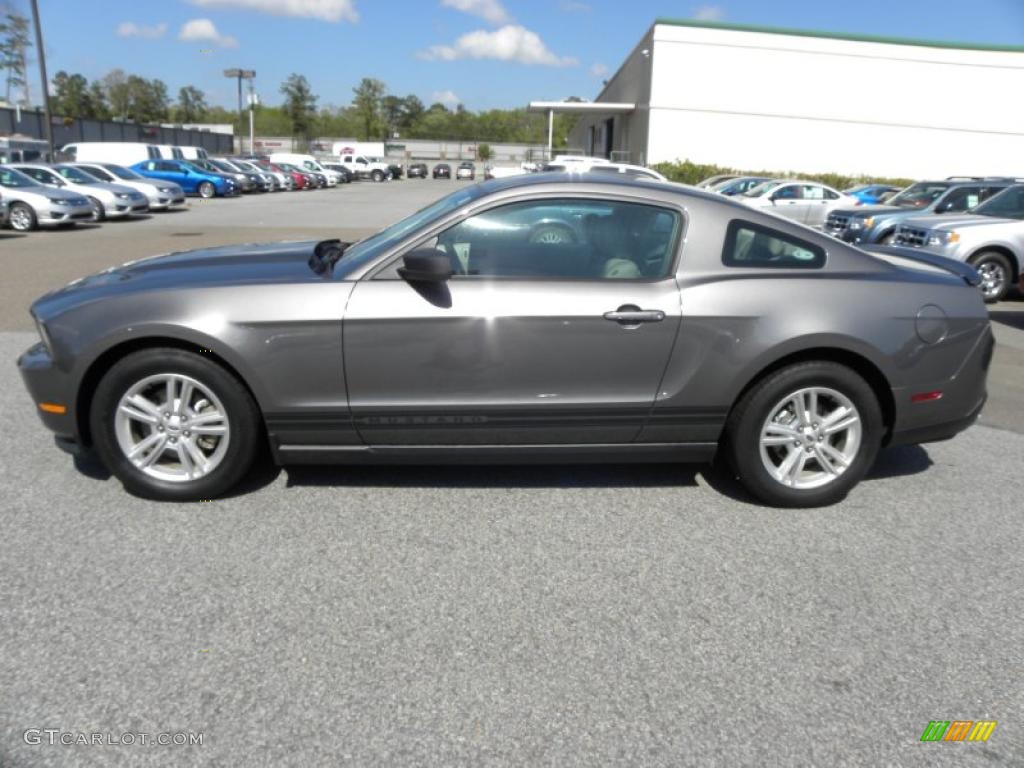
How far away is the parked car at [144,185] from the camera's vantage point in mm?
23719

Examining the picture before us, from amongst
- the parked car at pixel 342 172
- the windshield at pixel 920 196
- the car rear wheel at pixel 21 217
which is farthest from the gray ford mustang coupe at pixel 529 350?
the parked car at pixel 342 172

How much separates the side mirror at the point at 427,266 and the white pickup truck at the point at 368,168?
200 feet

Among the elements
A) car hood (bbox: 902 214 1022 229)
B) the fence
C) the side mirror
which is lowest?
car hood (bbox: 902 214 1022 229)

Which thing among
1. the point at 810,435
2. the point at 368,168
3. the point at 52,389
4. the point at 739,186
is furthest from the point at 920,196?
the point at 368,168

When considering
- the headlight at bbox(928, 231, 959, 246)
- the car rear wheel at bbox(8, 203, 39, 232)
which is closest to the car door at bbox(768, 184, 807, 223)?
the headlight at bbox(928, 231, 959, 246)

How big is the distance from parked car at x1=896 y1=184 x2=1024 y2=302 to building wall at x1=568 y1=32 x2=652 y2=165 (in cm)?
2805

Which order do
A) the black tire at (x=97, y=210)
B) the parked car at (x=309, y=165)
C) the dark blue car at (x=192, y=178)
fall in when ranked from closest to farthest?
the black tire at (x=97, y=210), the dark blue car at (x=192, y=178), the parked car at (x=309, y=165)

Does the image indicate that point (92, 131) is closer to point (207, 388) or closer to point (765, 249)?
point (207, 388)

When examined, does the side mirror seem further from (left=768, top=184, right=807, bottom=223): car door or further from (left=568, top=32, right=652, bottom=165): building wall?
(left=568, top=32, right=652, bottom=165): building wall

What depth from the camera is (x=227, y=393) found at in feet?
12.4

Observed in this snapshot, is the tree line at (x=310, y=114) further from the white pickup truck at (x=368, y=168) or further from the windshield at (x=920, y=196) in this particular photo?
the windshield at (x=920, y=196)

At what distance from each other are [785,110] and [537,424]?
3734 centimetres

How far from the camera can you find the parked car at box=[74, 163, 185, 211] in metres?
23.7

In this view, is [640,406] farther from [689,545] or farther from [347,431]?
[347,431]
